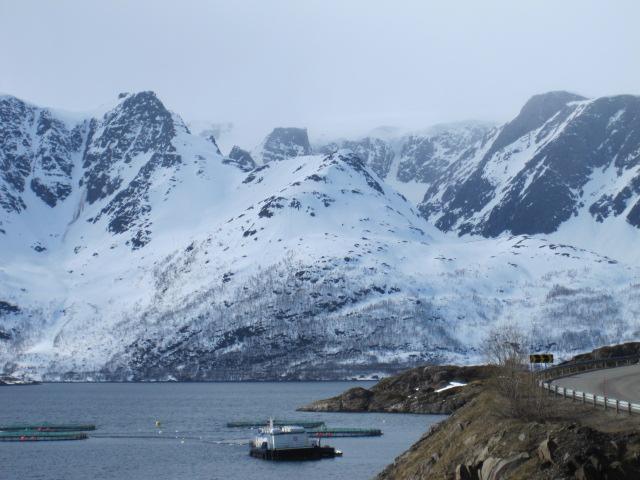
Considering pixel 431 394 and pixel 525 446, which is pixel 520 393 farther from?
pixel 431 394

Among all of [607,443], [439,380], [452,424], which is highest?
[607,443]

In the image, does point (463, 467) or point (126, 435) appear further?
point (126, 435)

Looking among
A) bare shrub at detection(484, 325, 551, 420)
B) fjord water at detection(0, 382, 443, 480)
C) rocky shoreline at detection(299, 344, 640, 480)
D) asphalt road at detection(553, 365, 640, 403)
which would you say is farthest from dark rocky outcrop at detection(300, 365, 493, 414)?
bare shrub at detection(484, 325, 551, 420)

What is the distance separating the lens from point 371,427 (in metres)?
160

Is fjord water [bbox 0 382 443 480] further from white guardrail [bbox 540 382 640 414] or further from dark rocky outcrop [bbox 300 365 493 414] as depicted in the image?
white guardrail [bbox 540 382 640 414]

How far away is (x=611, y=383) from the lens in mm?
91000

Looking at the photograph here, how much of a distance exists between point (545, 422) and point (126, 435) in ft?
343

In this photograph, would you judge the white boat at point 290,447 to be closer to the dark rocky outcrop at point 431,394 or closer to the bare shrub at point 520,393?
the bare shrub at point 520,393

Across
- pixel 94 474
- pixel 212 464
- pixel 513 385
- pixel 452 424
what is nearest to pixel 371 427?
pixel 212 464

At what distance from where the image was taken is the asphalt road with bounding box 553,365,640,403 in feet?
265

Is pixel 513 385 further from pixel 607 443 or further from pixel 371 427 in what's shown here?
pixel 371 427

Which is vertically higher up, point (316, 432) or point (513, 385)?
point (513, 385)

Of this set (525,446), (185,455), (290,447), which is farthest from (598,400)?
(185,455)

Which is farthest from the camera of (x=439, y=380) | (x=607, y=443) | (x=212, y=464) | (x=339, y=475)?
(x=439, y=380)
